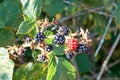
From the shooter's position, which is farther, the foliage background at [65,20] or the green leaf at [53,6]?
the green leaf at [53,6]

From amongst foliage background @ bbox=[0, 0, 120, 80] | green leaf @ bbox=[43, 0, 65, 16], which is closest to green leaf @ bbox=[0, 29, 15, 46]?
foliage background @ bbox=[0, 0, 120, 80]

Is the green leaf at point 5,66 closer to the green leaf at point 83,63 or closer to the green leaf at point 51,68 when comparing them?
the green leaf at point 51,68

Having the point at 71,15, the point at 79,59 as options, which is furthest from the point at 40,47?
the point at 79,59

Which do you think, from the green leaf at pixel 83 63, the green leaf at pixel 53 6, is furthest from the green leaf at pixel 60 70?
the green leaf at pixel 83 63

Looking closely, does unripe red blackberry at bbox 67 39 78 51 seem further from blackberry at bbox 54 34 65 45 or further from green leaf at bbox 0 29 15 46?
green leaf at bbox 0 29 15 46

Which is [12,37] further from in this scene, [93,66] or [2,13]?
[93,66]
